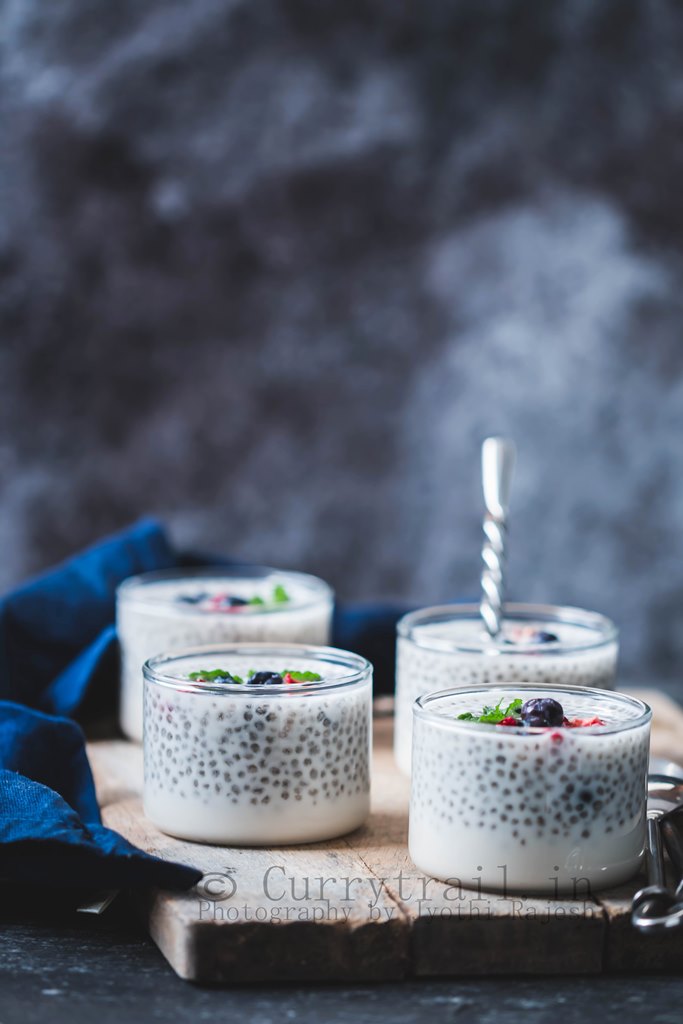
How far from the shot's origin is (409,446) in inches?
120

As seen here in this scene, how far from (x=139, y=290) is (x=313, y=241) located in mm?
381

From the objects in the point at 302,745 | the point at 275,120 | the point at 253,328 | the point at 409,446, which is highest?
the point at 275,120

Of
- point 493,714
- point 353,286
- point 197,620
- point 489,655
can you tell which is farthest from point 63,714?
point 353,286

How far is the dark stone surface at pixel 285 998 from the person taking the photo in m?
1.17

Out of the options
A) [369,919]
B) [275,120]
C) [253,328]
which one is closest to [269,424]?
[253,328]

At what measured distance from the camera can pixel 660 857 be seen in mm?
1367

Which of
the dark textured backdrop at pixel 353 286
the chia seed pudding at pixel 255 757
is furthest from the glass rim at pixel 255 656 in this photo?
the dark textured backdrop at pixel 353 286

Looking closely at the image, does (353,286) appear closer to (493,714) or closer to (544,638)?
(544,638)

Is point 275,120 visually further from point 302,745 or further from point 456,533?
point 302,745

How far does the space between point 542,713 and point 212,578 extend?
902 millimetres

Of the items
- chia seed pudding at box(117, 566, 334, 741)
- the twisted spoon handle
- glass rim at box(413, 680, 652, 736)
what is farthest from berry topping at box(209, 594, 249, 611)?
glass rim at box(413, 680, 652, 736)

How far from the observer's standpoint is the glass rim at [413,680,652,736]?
51.4 inches

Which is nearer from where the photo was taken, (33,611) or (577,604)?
(33,611)

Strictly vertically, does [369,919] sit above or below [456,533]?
below
